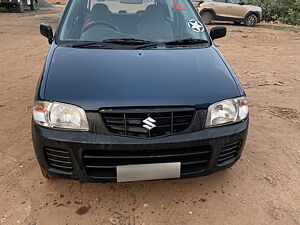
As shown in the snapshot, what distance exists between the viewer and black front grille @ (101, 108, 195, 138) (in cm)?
208

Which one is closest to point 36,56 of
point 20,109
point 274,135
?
point 20,109

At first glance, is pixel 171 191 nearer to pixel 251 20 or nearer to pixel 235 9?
pixel 235 9

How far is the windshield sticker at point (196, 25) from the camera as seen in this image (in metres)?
3.26

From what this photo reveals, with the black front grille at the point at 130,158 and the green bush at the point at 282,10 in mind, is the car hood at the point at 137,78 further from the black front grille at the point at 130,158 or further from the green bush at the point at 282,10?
the green bush at the point at 282,10

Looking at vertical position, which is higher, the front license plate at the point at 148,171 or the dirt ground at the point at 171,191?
the front license plate at the point at 148,171

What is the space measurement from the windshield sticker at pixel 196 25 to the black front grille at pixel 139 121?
1.44 meters

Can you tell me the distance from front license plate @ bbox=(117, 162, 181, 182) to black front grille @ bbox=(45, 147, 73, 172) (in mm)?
362

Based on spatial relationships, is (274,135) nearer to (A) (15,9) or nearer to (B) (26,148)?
(B) (26,148)

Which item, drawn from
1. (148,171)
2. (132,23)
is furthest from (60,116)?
(132,23)

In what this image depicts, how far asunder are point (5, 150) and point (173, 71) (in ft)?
6.45

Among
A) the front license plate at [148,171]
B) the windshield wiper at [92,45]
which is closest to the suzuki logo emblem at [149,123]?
the front license plate at [148,171]

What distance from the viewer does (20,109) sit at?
420 centimetres

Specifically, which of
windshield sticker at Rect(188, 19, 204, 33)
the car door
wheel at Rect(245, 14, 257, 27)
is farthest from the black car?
wheel at Rect(245, 14, 257, 27)

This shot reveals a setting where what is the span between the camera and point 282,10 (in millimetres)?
16297
